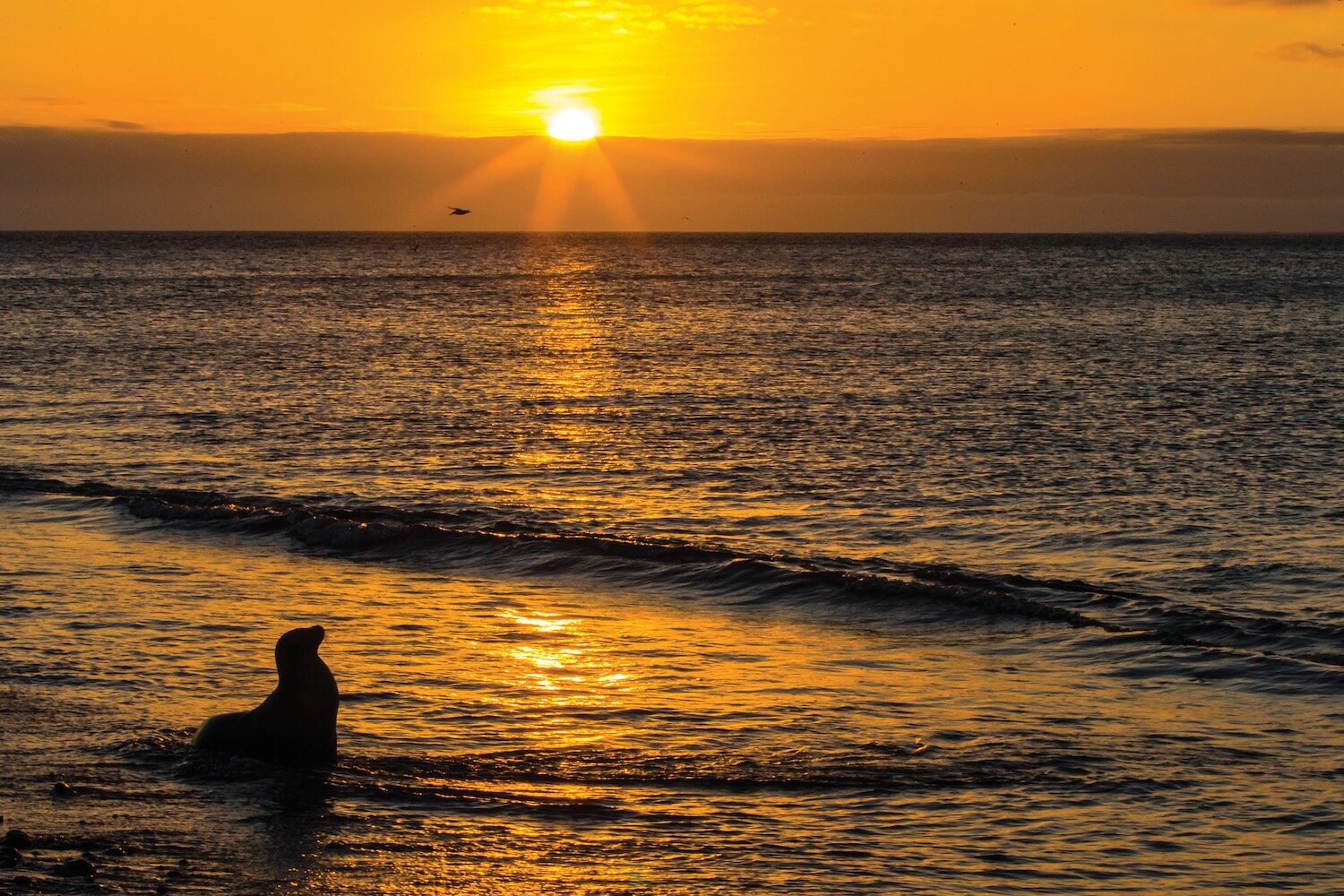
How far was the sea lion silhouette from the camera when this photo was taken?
34.4ft

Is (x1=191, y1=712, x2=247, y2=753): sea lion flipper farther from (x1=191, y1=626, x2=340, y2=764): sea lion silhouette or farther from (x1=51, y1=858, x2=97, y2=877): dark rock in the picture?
(x1=51, y1=858, x2=97, y2=877): dark rock

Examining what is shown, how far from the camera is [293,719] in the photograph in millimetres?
10469

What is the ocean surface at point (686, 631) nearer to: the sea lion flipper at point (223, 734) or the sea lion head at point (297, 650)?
the sea lion flipper at point (223, 734)

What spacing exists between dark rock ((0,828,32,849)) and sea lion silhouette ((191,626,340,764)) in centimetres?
177

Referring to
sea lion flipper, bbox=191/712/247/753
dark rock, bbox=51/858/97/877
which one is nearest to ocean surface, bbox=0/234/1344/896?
dark rock, bbox=51/858/97/877

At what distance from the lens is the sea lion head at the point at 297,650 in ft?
34.4

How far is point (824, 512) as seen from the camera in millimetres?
21797

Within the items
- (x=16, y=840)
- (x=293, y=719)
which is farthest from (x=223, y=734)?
(x=16, y=840)

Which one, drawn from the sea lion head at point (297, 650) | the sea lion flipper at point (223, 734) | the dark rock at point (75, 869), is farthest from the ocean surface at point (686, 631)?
the sea lion head at point (297, 650)

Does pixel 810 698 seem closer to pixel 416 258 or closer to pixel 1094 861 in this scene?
pixel 1094 861

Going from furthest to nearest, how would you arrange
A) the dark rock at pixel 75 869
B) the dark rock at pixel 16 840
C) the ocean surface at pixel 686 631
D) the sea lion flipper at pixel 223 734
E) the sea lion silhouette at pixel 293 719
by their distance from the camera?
the sea lion flipper at pixel 223 734 < the sea lion silhouette at pixel 293 719 < the ocean surface at pixel 686 631 < the dark rock at pixel 16 840 < the dark rock at pixel 75 869

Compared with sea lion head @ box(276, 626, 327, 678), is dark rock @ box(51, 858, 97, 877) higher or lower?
lower

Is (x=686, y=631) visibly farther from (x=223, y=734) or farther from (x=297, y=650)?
(x=223, y=734)

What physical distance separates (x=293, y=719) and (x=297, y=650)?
0.50 m
